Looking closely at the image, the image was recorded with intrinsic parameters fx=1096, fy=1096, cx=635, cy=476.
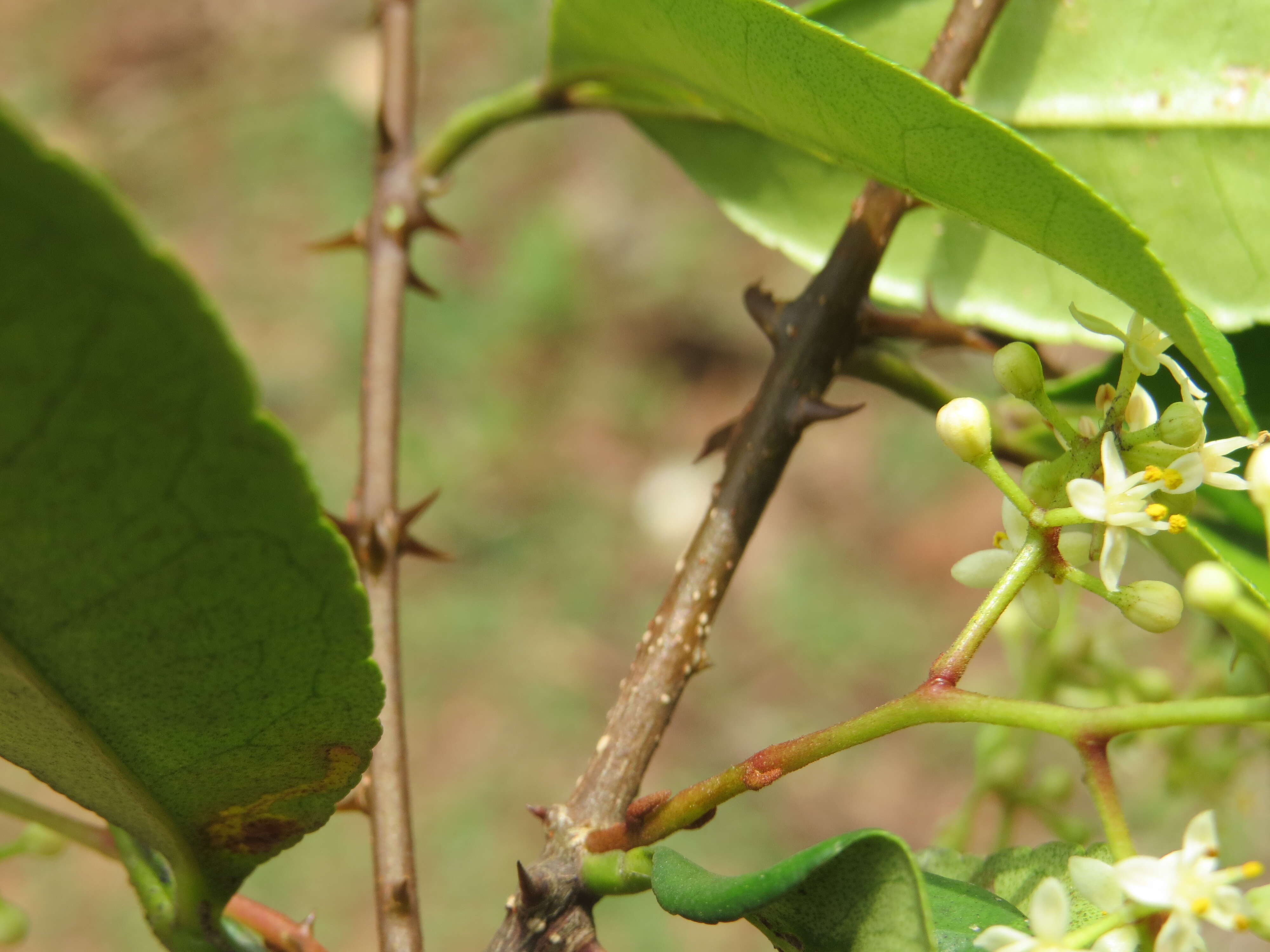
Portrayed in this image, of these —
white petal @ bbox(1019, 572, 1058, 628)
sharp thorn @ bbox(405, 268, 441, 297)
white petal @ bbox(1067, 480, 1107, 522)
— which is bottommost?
white petal @ bbox(1019, 572, 1058, 628)

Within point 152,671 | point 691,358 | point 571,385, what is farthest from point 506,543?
point 152,671

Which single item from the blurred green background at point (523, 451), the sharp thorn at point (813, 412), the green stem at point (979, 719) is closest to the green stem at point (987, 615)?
the green stem at point (979, 719)

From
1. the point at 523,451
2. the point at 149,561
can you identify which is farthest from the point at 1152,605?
the point at 523,451

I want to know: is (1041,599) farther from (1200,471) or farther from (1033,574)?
(1200,471)

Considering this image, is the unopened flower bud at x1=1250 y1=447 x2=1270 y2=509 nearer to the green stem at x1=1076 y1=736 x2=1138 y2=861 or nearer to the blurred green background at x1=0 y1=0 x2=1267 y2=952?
the green stem at x1=1076 y1=736 x2=1138 y2=861

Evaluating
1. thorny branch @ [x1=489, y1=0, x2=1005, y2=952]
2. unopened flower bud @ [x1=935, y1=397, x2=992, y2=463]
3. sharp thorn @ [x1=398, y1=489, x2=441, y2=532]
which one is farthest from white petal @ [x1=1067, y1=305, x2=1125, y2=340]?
sharp thorn @ [x1=398, y1=489, x2=441, y2=532]

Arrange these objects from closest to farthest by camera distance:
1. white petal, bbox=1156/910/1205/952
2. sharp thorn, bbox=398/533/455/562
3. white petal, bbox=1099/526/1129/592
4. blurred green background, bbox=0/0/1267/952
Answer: white petal, bbox=1156/910/1205/952 → white petal, bbox=1099/526/1129/592 → sharp thorn, bbox=398/533/455/562 → blurred green background, bbox=0/0/1267/952

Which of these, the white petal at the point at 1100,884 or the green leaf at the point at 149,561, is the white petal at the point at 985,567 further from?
the green leaf at the point at 149,561
